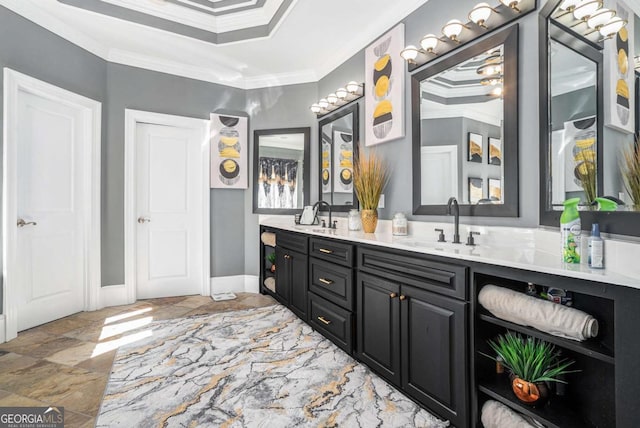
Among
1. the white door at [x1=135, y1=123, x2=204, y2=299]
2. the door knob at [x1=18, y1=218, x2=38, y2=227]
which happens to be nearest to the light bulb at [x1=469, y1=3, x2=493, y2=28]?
the white door at [x1=135, y1=123, x2=204, y2=299]

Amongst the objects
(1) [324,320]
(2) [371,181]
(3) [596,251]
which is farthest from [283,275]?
(3) [596,251]

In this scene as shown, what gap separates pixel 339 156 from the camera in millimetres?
3469

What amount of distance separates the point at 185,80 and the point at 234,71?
590 millimetres

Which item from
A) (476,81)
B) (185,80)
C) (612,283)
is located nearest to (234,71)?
(185,80)

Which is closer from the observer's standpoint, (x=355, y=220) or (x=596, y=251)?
(x=596, y=251)

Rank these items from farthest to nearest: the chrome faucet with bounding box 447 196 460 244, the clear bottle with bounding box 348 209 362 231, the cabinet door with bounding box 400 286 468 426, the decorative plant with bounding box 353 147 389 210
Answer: the clear bottle with bounding box 348 209 362 231 → the decorative plant with bounding box 353 147 389 210 → the chrome faucet with bounding box 447 196 460 244 → the cabinet door with bounding box 400 286 468 426

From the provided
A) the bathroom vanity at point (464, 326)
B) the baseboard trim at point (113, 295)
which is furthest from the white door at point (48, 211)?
the bathroom vanity at point (464, 326)

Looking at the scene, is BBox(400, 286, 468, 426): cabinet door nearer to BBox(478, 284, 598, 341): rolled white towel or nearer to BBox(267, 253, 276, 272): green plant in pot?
BBox(478, 284, 598, 341): rolled white towel

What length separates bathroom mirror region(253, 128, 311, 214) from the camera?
4.01 metres

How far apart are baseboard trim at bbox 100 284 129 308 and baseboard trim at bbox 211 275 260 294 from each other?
3.11 feet

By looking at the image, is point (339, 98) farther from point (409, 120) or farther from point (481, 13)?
point (481, 13)

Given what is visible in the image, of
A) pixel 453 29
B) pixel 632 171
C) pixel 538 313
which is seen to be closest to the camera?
pixel 632 171

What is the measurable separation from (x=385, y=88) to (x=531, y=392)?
2317 millimetres

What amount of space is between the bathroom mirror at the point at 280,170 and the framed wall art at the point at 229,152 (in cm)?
14
